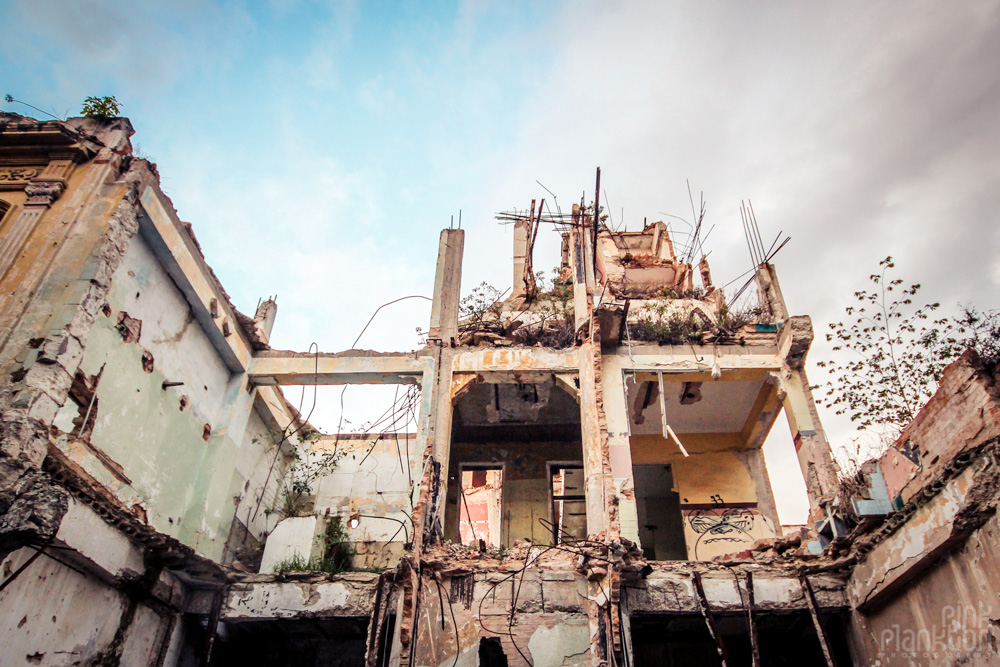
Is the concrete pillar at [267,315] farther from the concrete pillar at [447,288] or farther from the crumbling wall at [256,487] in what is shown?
the concrete pillar at [447,288]

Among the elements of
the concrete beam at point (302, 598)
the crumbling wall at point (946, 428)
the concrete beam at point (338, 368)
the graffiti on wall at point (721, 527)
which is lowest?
the concrete beam at point (302, 598)

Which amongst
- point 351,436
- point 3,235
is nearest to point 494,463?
point 351,436

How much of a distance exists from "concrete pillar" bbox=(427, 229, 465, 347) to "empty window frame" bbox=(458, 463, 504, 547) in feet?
12.2

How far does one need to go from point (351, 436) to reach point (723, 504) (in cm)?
933

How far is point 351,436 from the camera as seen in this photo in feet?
55.3

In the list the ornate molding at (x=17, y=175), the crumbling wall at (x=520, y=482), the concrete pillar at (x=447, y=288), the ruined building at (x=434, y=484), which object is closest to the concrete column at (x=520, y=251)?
the ruined building at (x=434, y=484)

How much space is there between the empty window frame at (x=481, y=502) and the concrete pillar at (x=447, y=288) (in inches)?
146

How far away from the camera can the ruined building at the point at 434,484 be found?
27.4 ft

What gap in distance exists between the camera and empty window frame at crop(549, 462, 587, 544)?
15125 millimetres

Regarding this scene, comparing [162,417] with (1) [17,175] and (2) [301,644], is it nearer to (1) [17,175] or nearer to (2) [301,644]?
(1) [17,175]

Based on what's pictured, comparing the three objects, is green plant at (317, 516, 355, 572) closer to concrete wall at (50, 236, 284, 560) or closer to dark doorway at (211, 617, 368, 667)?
dark doorway at (211, 617, 368, 667)

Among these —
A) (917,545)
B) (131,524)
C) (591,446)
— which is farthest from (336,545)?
(917,545)

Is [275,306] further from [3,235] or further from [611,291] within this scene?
[611,291]

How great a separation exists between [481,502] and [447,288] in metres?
10.1
